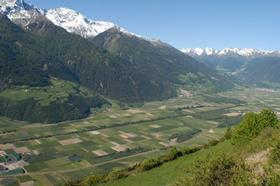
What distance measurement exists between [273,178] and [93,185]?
5337 cm

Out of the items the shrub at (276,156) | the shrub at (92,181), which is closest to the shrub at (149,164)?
the shrub at (92,181)

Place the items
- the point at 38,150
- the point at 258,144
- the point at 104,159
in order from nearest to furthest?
1. the point at 258,144
2. the point at 104,159
3. the point at 38,150

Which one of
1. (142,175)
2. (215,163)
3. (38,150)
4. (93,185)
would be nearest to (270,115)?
(142,175)

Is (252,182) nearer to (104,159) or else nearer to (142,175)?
(142,175)

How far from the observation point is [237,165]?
128 ft

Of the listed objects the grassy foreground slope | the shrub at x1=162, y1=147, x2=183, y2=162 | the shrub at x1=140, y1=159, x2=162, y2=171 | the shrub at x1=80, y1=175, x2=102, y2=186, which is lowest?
the shrub at x1=80, y1=175, x2=102, y2=186

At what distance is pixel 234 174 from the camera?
121 feet

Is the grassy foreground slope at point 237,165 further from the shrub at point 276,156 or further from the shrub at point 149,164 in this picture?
the shrub at point 149,164

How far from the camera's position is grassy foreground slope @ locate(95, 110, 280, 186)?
36844 mm

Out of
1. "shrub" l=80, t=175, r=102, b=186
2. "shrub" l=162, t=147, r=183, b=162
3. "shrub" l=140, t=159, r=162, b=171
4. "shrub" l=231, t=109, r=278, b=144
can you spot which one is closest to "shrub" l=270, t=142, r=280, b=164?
"shrub" l=231, t=109, r=278, b=144

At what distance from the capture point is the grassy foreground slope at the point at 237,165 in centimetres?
3684

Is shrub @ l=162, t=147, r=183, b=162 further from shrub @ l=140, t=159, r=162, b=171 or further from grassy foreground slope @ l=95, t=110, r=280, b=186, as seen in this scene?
grassy foreground slope @ l=95, t=110, r=280, b=186

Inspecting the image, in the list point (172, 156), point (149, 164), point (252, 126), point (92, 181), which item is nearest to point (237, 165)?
point (252, 126)

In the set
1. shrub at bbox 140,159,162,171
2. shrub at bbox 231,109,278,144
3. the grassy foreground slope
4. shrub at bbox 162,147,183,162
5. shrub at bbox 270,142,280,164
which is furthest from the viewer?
shrub at bbox 162,147,183,162
